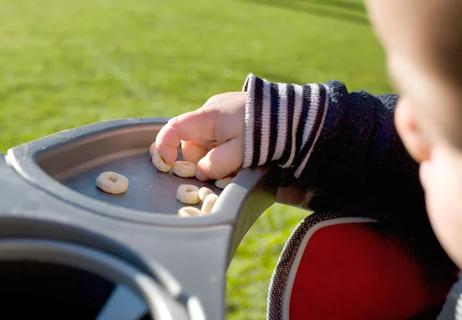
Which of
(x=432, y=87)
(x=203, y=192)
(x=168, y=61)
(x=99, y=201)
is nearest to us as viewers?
(x=432, y=87)

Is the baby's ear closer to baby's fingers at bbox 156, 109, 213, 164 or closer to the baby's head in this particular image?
the baby's head

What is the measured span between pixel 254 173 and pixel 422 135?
0.19m

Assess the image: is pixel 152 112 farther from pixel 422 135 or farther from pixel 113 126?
pixel 422 135

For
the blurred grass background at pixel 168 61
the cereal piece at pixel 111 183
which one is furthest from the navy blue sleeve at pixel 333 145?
the blurred grass background at pixel 168 61

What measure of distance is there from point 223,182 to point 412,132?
209 mm

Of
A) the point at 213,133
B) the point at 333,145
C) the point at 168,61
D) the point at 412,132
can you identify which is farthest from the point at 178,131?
the point at 168,61

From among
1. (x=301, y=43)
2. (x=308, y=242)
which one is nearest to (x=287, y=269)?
(x=308, y=242)

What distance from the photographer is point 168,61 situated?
276cm

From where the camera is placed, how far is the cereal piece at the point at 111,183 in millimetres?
661

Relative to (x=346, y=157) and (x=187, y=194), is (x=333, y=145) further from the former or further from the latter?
(x=187, y=194)

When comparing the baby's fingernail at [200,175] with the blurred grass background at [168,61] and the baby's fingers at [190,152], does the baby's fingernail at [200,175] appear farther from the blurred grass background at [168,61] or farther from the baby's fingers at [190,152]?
the blurred grass background at [168,61]

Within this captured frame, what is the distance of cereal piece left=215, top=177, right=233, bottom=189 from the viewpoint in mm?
692

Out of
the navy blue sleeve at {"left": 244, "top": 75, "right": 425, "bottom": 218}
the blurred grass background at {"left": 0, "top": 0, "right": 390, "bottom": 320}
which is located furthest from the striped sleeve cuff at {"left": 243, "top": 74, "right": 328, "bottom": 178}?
the blurred grass background at {"left": 0, "top": 0, "right": 390, "bottom": 320}

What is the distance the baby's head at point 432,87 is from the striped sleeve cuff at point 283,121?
18 centimetres
